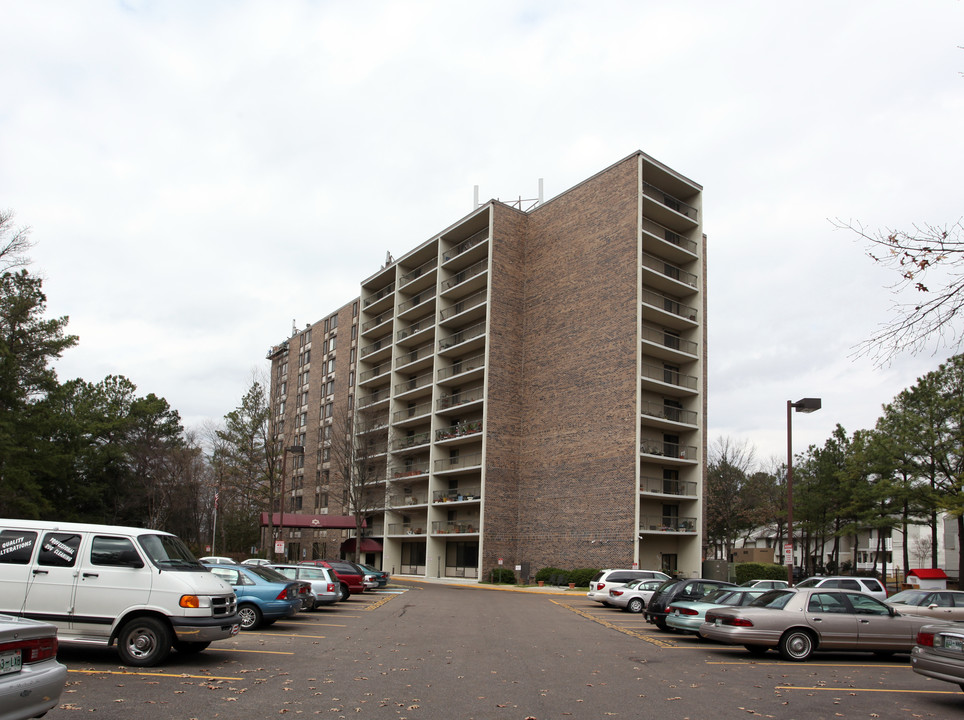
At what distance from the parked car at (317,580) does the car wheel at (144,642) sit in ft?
37.8

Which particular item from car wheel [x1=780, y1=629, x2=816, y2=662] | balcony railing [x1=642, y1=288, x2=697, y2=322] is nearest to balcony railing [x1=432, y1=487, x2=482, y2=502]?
balcony railing [x1=642, y1=288, x2=697, y2=322]

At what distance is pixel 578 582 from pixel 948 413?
23.2 m

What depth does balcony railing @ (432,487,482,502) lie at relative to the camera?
176 feet

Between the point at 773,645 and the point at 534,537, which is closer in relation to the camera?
the point at 773,645

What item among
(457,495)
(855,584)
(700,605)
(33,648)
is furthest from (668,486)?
(33,648)

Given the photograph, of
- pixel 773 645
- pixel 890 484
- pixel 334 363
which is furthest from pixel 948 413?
pixel 334 363

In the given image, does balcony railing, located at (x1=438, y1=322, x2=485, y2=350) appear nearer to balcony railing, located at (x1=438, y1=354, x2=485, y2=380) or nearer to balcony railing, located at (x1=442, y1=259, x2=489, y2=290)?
balcony railing, located at (x1=438, y1=354, x2=485, y2=380)

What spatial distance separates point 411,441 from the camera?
62.2 meters

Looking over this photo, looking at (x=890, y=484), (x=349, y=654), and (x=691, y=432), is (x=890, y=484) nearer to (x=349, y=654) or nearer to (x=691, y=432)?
(x=691, y=432)

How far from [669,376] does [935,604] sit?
31.9 meters

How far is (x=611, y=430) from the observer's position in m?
46.0

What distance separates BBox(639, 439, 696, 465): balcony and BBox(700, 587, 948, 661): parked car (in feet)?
100

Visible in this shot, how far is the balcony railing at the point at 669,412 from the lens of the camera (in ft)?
157

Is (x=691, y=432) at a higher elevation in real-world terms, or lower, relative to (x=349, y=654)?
higher
